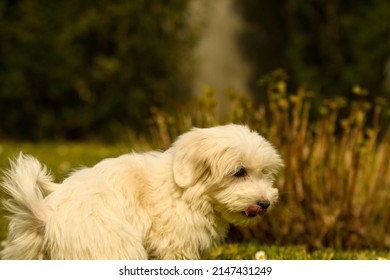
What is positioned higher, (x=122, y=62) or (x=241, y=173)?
(x=241, y=173)

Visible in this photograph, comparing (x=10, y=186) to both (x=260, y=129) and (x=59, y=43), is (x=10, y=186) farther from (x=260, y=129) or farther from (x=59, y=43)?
(x=59, y=43)

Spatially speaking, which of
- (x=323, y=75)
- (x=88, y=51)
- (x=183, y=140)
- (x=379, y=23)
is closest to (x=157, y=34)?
(x=88, y=51)

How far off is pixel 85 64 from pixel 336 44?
517 cm

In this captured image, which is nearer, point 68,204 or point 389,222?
point 68,204

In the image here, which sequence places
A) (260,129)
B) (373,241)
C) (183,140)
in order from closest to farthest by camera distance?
(183,140)
(260,129)
(373,241)

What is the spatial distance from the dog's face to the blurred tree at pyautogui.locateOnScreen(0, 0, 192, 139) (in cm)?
905

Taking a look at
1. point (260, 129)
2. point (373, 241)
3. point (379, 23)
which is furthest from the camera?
point (379, 23)

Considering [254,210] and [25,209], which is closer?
[25,209]

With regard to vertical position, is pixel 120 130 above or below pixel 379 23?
below

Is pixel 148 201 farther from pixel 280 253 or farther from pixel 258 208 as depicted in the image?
pixel 280 253

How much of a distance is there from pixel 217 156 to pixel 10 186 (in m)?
1.17

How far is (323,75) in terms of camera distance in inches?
519

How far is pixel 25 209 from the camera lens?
3533mm

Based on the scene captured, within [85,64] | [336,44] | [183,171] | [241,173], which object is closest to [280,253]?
[241,173]
